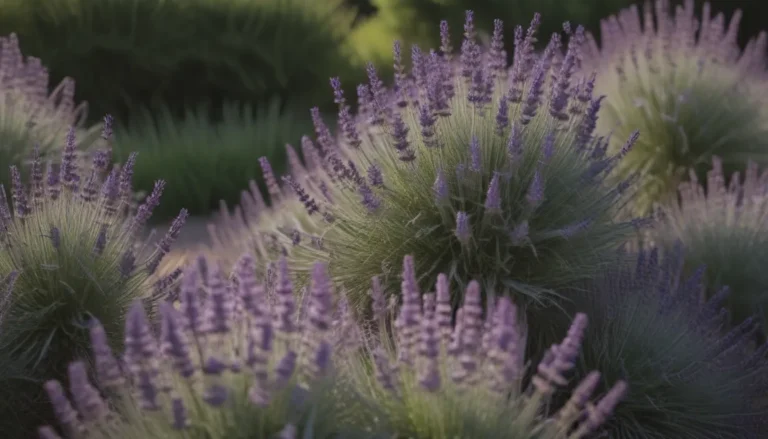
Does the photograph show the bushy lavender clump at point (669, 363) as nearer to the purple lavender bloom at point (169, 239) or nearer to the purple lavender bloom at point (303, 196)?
the purple lavender bloom at point (303, 196)

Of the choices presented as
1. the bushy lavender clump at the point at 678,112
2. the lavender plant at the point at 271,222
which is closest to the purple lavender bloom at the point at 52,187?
the lavender plant at the point at 271,222

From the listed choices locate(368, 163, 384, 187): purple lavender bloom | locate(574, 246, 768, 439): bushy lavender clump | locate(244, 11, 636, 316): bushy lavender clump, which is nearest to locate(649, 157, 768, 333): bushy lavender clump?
locate(574, 246, 768, 439): bushy lavender clump

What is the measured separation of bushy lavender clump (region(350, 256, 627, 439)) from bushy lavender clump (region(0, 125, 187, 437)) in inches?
40.2

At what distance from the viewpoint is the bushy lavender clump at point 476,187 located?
108 inches

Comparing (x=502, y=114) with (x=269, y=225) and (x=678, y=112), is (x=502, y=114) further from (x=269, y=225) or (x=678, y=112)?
(x=678, y=112)

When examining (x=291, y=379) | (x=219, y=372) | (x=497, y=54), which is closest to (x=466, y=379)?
(x=291, y=379)

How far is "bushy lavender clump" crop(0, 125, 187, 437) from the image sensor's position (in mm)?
2660

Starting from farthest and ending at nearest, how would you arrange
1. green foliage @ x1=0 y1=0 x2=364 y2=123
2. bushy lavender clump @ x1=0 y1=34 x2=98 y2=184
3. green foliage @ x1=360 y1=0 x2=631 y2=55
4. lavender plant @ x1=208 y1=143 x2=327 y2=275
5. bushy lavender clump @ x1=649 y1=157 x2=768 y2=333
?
green foliage @ x1=360 y1=0 x2=631 y2=55, green foliage @ x1=0 y1=0 x2=364 y2=123, bushy lavender clump @ x1=0 y1=34 x2=98 y2=184, bushy lavender clump @ x1=649 y1=157 x2=768 y2=333, lavender plant @ x1=208 y1=143 x2=327 y2=275

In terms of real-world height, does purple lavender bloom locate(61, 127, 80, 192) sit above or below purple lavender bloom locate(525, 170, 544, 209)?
above

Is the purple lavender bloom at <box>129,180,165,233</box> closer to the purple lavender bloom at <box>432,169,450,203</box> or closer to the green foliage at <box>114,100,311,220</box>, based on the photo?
the purple lavender bloom at <box>432,169,450,203</box>

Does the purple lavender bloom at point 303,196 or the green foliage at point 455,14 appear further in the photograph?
the green foliage at point 455,14

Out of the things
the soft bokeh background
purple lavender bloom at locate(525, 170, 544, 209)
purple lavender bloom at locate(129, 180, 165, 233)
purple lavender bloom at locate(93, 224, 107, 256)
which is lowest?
purple lavender bloom at locate(525, 170, 544, 209)

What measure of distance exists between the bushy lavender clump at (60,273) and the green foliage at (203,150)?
103 inches

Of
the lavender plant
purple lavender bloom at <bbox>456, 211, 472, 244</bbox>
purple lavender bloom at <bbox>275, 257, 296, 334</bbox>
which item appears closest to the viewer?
purple lavender bloom at <bbox>275, 257, 296, 334</bbox>
